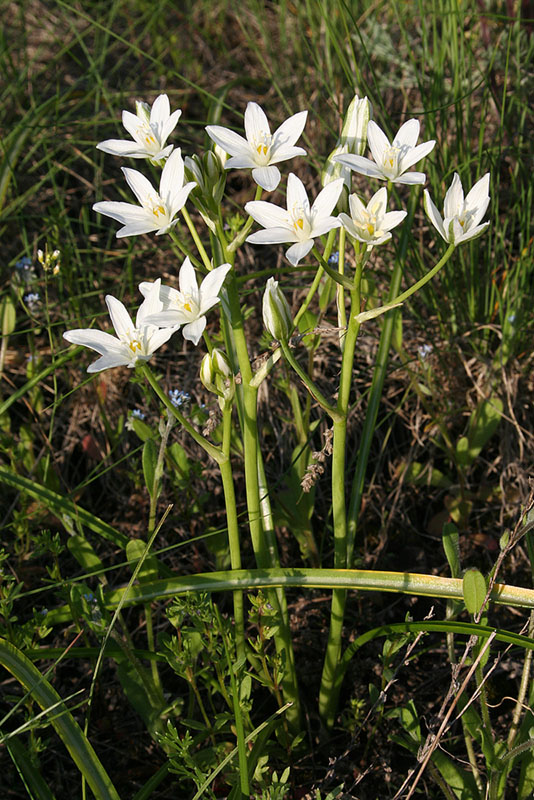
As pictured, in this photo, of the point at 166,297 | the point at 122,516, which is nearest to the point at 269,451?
the point at 122,516

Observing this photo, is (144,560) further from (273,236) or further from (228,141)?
(228,141)

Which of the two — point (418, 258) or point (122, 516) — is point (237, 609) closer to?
point (122, 516)

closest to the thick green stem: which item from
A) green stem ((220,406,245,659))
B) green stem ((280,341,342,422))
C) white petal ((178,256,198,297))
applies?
green stem ((280,341,342,422))

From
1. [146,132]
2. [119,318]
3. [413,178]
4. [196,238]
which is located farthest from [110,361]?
[413,178]

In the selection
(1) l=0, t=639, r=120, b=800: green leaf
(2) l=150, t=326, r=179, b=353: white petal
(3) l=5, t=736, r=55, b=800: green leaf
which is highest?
(2) l=150, t=326, r=179, b=353: white petal

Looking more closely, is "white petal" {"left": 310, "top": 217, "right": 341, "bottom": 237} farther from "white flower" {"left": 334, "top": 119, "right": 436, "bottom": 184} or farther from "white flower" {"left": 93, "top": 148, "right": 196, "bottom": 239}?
"white flower" {"left": 93, "top": 148, "right": 196, "bottom": 239}
